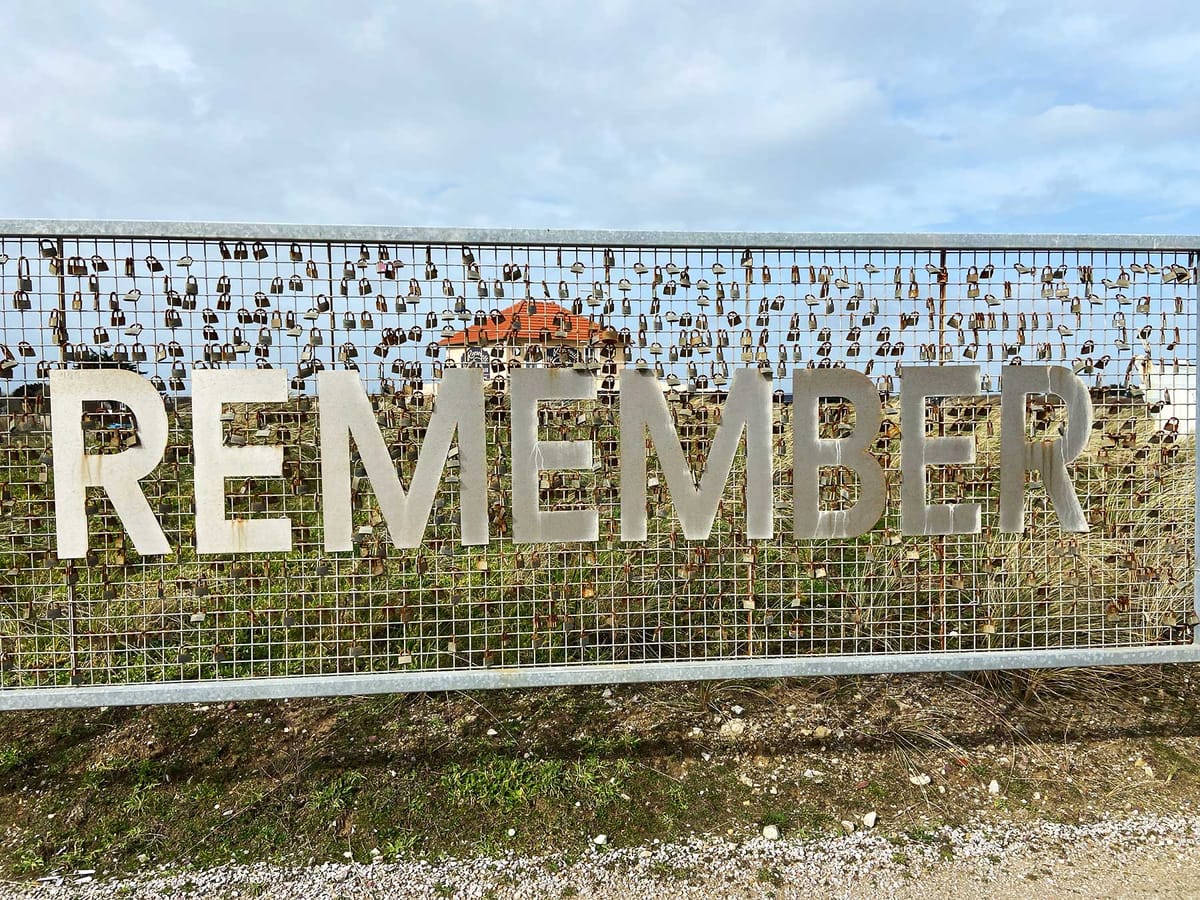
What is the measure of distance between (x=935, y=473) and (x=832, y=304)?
92cm

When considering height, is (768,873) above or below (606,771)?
below

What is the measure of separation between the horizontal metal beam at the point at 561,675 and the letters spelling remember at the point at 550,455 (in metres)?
0.46

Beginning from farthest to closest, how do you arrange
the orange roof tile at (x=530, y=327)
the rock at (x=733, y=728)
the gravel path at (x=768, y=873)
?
the rock at (x=733, y=728) → the orange roof tile at (x=530, y=327) → the gravel path at (x=768, y=873)

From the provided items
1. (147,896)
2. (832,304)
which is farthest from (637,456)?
(147,896)

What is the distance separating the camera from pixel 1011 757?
2.82 metres

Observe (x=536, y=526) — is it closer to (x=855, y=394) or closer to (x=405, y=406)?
(x=405, y=406)

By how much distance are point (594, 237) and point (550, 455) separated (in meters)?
0.79

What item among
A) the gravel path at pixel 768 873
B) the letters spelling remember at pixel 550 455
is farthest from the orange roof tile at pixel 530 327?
the gravel path at pixel 768 873

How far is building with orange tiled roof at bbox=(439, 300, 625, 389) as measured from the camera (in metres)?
2.55

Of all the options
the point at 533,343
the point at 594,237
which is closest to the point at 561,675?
the point at 533,343

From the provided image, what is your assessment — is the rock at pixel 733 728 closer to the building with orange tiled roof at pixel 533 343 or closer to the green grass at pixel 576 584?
the green grass at pixel 576 584

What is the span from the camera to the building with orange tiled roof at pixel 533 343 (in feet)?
8.38

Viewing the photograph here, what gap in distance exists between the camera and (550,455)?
8.40ft

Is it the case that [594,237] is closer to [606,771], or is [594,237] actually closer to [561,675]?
[561,675]
